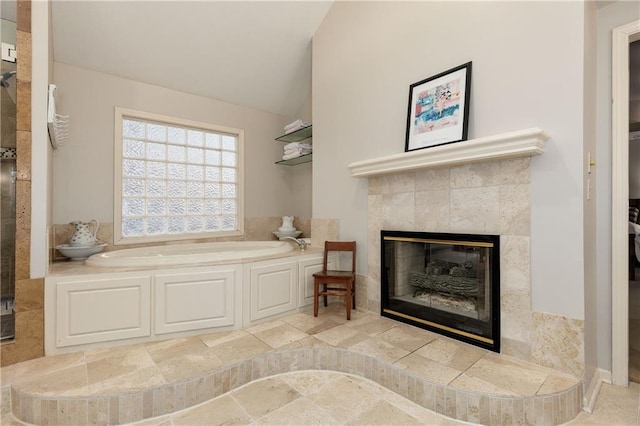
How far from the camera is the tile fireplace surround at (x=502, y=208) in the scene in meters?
1.72

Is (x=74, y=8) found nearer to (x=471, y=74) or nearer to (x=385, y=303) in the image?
(x=471, y=74)

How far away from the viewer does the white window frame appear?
2961 millimetres

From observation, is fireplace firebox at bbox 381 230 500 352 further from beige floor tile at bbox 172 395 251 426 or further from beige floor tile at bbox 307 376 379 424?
beige floor tile at bbox 172 395 251 426

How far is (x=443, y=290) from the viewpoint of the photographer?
231cm

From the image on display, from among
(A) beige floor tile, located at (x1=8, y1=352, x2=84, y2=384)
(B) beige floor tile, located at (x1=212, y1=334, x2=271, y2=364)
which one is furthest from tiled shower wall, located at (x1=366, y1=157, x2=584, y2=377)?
(A) beige floor tile, located at (x1=8, y1=352, x2=84, y2=384)

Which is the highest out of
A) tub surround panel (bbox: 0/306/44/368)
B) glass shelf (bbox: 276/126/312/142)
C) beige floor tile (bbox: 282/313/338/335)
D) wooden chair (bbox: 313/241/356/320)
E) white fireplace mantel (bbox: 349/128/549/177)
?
glass shelf (bbox: 276/126/312/142)

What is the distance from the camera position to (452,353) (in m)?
1.95

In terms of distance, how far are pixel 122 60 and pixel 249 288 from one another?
7.99ft

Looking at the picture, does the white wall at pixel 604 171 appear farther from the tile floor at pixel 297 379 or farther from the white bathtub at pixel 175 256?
the white bathtub at pixel 175 256

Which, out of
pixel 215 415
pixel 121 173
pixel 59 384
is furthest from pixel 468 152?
pixel 121 173

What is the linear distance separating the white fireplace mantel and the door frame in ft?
1.89

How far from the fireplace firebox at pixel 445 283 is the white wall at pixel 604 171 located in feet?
2.12

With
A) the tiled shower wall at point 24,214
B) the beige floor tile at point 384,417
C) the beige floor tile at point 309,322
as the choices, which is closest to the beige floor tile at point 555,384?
the beige floor tile at point 384,417

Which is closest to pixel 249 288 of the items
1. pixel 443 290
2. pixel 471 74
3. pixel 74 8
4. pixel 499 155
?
pixel 443 290
